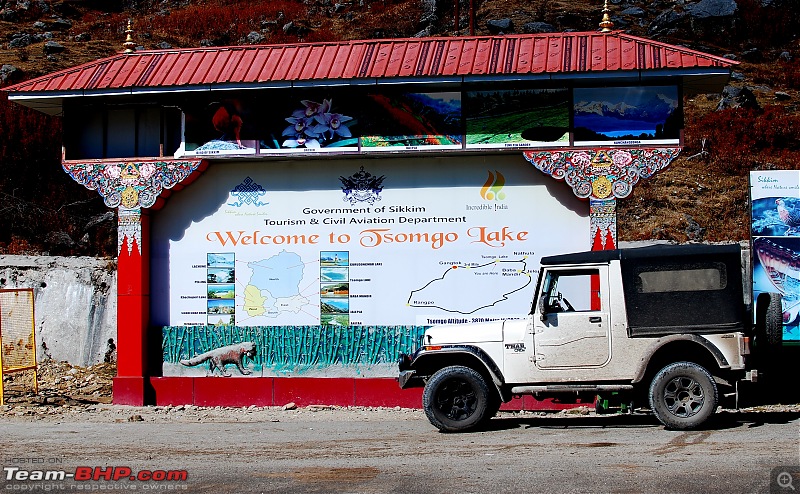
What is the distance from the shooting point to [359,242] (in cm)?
1478

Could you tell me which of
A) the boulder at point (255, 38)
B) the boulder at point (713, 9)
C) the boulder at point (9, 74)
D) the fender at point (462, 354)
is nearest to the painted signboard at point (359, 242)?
the fender at point (462, 354)

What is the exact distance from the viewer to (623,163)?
Answer: 13.7 meters

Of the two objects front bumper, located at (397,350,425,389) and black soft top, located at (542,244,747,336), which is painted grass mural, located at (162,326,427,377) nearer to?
front bumper, located at (397,350,425,389)

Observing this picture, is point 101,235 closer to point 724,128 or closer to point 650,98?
point 650,98

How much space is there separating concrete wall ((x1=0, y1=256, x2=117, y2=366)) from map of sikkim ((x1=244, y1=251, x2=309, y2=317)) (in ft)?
13.3

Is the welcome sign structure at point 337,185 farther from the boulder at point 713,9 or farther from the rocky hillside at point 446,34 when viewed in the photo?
the boulder at point 713,9

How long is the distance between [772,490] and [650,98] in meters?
7.42

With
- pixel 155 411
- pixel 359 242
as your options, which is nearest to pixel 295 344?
pixel 359 242

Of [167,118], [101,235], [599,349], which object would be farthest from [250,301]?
[101,235]

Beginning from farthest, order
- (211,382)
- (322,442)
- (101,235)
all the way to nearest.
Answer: (101,235) < (211,382) < (322,442)

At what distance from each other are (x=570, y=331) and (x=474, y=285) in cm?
337

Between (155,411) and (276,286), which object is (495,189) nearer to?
(276,286)

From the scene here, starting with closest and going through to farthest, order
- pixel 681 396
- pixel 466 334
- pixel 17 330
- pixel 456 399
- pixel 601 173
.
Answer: pixel 681 396
pixel 456 399
pixel 466 334
pixel 601 173
pixel 17 330

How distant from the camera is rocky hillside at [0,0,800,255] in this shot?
24.7 meters
